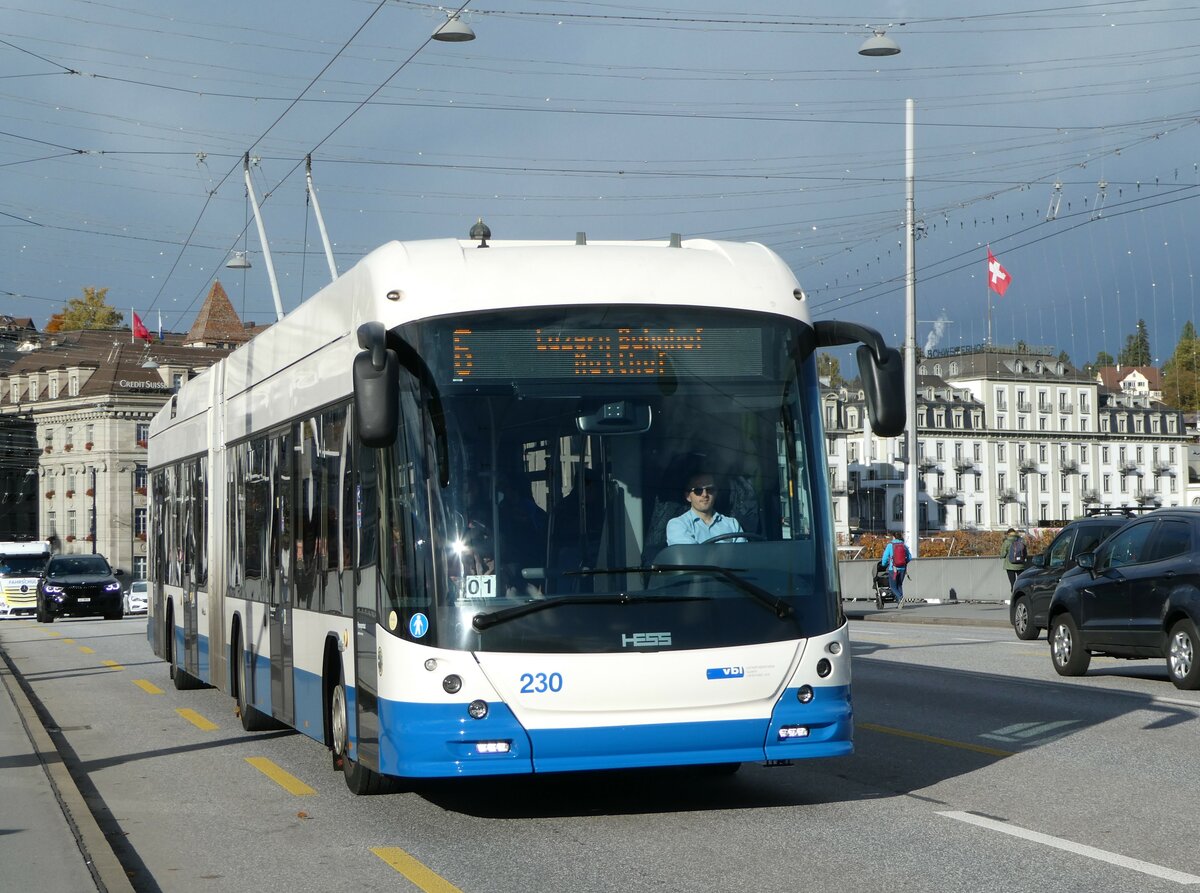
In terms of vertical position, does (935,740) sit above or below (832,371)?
below

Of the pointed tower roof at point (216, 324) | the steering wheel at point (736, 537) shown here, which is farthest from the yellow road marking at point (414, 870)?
the pointed tower roof at point (216, 324)

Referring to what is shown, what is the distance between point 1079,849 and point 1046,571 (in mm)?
17332

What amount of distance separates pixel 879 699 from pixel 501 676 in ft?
25.9

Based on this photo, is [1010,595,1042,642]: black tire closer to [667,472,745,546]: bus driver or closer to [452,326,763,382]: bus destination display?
[452,326,763,382]: bus destination display

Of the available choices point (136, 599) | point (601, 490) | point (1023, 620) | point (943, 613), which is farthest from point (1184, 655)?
point (136, 599)

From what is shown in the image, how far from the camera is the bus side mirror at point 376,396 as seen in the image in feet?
29.2

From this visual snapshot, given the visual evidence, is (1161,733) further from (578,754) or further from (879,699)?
(578,754)

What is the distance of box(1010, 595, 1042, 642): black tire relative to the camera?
85.3 feet

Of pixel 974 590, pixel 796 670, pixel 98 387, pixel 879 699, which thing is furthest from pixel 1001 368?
pixel 796 670

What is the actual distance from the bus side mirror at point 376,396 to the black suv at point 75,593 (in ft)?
135

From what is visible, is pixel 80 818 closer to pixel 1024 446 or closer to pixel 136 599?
pixel 136 599

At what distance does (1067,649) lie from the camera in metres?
18.5

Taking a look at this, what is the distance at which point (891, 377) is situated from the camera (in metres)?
9.37

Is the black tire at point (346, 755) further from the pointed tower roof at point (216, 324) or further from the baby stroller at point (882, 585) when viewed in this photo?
the pointed tower roof at point (216, 324)
